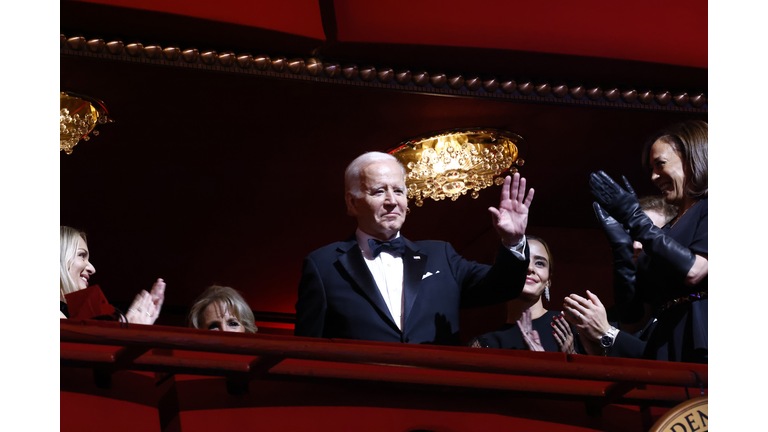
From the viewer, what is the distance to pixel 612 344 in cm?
195

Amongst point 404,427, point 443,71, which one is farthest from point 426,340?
point 443,71

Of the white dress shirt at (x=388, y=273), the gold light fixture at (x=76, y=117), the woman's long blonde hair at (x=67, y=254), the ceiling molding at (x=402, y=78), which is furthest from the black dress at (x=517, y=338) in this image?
the gold light fixture at (x=76, y=117)

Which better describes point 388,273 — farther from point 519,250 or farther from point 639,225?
point 639,225

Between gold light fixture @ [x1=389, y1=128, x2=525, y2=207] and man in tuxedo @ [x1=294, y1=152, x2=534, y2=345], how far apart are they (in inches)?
61.8

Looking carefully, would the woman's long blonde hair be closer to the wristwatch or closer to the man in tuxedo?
the man in tuxedo

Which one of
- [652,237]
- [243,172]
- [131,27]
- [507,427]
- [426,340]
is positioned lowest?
[507,427]

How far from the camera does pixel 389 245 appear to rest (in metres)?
2.04

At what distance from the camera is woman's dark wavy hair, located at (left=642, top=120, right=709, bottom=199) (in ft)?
6.28

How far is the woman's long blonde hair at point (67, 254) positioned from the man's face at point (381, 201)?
0.90 m

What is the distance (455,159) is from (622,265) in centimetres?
175

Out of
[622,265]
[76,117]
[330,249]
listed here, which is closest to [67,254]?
[330,249]

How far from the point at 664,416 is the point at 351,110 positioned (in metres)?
2.34

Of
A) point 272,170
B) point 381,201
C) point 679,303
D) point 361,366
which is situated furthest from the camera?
point 272,170

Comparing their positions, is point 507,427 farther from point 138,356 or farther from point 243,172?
point 243,172
